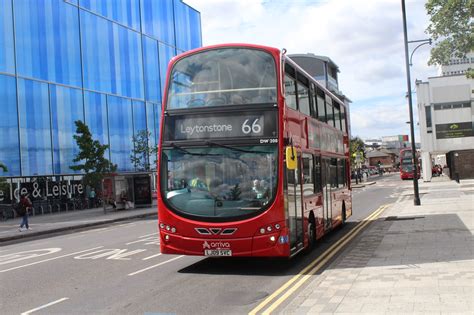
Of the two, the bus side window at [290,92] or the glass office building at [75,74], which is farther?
the glass office building at [75,74]

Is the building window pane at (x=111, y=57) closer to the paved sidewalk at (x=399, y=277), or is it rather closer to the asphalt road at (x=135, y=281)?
the asphalt road at (x=135, y=281)

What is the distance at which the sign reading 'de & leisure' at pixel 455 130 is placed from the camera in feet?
163

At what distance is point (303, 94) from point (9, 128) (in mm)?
29846

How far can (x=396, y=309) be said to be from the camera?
6.26 meters

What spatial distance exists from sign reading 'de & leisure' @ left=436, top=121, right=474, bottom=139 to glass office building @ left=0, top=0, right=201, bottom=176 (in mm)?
28393

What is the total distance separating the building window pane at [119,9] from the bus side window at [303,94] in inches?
1470

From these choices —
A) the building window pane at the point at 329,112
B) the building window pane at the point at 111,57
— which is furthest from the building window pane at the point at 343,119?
the building window pane at the point at 111,57

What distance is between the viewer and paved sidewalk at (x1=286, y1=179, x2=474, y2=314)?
21.3 ft

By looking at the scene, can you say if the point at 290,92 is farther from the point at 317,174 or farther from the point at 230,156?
the point at 317,174

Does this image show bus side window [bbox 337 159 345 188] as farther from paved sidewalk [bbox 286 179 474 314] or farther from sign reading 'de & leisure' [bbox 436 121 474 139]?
sign reading 'de & leisure' [bbox 436 121 474 139]

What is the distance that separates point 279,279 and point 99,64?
40.6 meters

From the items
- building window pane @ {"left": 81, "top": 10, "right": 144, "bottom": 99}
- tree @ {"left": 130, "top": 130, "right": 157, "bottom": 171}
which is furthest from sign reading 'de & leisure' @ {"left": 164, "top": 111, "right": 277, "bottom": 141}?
tree @ {"left": 130, "top": 130, "right": 157, "bottom": 171}

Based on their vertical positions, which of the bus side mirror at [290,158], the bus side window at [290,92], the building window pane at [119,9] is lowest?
the bus side mirror at [290,158]

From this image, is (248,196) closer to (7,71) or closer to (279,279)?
(279,279)
